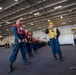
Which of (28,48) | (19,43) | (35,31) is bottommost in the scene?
(28,48)

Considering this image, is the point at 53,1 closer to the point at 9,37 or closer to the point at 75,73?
the point at 75,73

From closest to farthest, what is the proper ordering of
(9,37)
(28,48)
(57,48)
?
(57,48) < (28,48) < (9,37)

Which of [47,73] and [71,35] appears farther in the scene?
[71,35]

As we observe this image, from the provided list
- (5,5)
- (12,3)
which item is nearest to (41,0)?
(12,3)

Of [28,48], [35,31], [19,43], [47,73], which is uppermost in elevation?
[35,31]

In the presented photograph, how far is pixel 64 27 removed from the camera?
23797mm

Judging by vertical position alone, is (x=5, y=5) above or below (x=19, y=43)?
above

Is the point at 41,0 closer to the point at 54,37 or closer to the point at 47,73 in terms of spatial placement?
the point at 54,37

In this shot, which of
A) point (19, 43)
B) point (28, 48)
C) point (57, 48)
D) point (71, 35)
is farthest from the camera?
point (71, 35)

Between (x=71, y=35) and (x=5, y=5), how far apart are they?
632 inches

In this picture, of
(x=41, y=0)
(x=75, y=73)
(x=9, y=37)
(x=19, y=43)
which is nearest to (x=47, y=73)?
(x=75, y=73)

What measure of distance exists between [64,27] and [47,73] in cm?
2194

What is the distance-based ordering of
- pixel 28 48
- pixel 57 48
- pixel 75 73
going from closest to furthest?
pixel 75 73, pixel 57 48, pixel 28 48

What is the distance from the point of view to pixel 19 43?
11.3 feet
